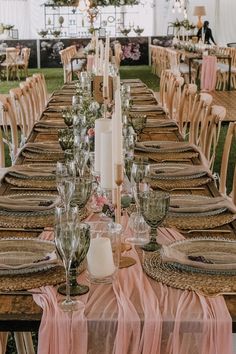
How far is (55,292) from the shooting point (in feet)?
5.23

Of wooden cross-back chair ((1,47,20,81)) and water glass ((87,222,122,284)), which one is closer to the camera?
water glass ((87,222,122,284))

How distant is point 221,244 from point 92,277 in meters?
0.44

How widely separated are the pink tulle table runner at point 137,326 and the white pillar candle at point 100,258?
10 centimetres

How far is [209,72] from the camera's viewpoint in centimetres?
1191

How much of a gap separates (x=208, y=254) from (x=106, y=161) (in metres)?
0.45

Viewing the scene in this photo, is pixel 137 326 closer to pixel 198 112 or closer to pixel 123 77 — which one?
pixel 198 112

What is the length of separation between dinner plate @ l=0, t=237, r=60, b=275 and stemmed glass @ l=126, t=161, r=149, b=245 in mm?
269

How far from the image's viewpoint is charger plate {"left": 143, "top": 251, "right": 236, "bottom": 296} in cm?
160

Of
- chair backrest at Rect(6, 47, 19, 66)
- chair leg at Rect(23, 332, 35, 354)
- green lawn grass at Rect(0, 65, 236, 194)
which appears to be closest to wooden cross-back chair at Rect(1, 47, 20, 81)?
chair backrest at Rect(6, 47, 19, 66)

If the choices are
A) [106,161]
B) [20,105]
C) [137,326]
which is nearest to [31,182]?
[106,161]

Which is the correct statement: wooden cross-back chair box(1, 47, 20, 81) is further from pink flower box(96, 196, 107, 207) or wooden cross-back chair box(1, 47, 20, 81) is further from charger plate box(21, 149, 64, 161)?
pink flower box(96, 196, 107, 207)

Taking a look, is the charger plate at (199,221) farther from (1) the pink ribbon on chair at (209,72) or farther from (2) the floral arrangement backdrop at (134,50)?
(2) the floral arrangement backdrop at (134,50)

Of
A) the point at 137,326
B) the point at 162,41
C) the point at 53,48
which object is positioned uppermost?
the point at 162,41

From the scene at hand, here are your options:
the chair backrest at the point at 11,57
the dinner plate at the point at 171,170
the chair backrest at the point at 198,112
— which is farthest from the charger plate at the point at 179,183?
the chair backrest at the point at 11,57
